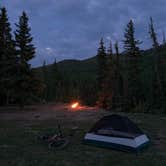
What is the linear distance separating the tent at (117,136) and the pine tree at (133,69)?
24.2 metres

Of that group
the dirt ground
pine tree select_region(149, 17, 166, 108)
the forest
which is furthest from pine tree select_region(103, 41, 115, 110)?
the dirt ground

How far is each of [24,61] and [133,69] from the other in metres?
16.1

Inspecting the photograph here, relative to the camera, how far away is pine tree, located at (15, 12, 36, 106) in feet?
96.8

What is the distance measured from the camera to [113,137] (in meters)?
12.0

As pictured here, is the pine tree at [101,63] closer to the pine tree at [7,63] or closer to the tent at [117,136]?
the pine tree at [7,63]

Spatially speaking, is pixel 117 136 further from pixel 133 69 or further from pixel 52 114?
pixel 133 69

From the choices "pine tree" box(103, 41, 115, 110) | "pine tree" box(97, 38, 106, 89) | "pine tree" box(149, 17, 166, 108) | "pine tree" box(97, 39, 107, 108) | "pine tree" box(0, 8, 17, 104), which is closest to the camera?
"pine tree" box(0, 8, 17, 104)

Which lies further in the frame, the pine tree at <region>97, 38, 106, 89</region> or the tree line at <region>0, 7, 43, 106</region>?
the pine tree at <region>97, 38, 106, 89</region>

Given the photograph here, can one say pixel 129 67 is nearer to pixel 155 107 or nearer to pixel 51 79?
pixel 155 107

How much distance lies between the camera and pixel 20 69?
2972 centimetres

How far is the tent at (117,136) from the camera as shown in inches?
453

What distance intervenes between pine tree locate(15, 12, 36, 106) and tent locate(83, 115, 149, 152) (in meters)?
18.1

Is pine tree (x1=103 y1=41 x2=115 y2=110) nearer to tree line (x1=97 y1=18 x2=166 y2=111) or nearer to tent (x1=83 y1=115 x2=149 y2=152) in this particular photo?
tree line (x1=97 y1=18 x2=166 y2=111)

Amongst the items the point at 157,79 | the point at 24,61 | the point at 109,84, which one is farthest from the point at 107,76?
the point at 24,61
